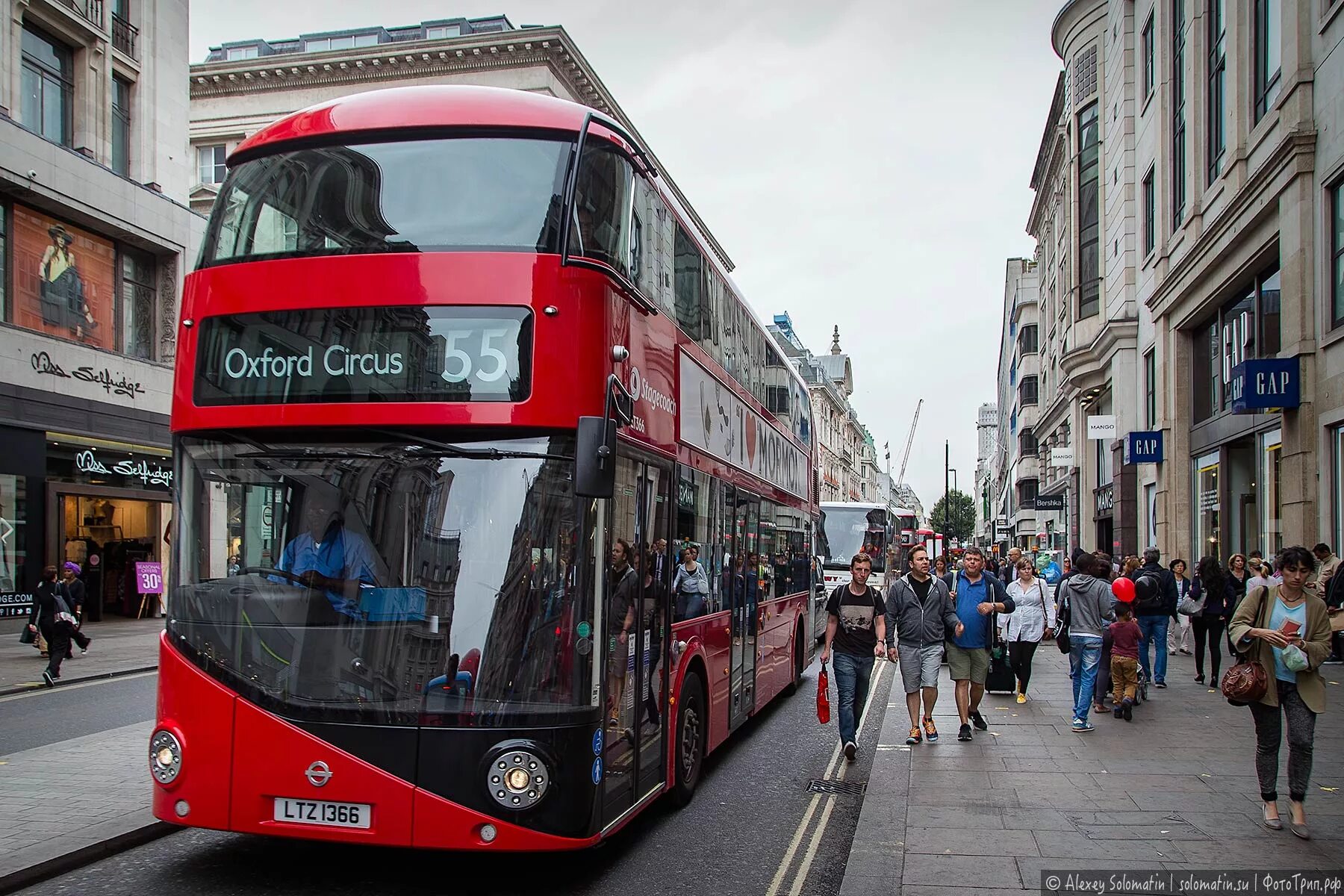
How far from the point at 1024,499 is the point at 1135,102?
136ft

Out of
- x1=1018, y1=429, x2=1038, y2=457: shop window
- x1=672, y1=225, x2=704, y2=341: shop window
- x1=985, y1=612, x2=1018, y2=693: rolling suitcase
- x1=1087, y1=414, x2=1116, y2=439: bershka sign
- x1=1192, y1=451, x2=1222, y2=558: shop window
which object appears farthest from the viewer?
x1=1018, y1=429, x2=1038, y2=457: shop window

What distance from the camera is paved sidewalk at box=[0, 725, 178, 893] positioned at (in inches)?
244

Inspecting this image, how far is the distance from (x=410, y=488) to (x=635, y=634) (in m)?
1.69

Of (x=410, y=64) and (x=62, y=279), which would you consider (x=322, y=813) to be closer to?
(x=62, y=279)

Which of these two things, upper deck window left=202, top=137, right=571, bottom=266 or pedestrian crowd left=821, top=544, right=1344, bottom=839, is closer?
upper deck window left=202, top=137, right=571, bottom=266

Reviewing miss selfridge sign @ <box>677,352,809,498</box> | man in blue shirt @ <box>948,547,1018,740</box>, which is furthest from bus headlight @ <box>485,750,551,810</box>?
man in blue shirt @ <box>948,547,1018,740</box>

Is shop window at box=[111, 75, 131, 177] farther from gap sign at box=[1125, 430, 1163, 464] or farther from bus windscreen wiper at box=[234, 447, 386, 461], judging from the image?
bus windscreen wiper at box=[234, 447, 386, 461]

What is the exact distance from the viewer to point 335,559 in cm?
569

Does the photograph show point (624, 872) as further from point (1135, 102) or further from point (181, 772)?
point (1135, 102)

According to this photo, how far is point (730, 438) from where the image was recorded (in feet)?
31.9

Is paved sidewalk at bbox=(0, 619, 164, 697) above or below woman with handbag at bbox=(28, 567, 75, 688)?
below

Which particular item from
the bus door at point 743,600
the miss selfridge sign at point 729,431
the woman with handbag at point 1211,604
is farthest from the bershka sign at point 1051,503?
the bus door at point 743,600

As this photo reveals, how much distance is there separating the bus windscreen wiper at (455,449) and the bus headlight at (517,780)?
1.45m

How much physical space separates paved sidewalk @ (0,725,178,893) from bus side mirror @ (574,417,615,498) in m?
3.59
